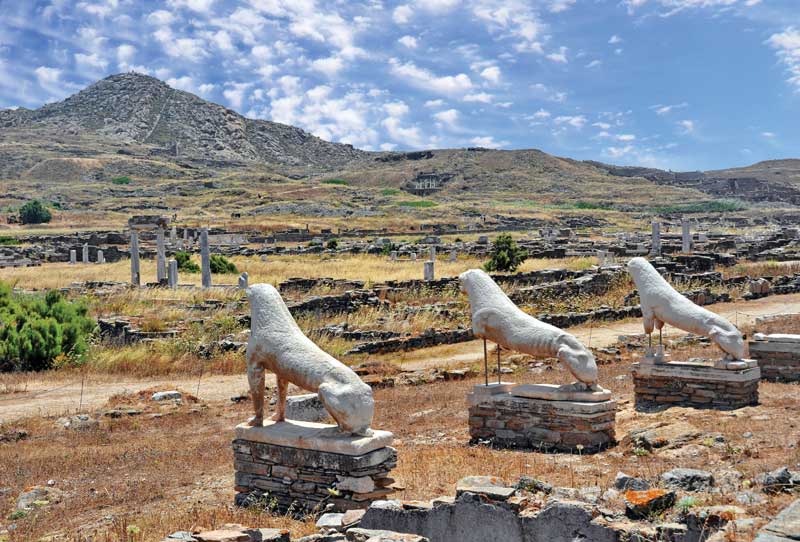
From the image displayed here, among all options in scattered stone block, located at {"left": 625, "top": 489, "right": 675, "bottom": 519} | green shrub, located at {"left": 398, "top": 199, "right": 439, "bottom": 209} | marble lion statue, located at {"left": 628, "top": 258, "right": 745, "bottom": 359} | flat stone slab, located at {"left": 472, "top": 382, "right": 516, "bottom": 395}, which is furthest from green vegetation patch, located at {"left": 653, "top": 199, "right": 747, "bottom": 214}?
scattered stone block, located at {"left": 625, "top": 489, "right": 675, "bottom": 519}

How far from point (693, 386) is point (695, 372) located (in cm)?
20

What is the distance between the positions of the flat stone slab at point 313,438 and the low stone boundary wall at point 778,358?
809 cm

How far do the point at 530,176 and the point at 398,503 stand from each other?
6112 inches

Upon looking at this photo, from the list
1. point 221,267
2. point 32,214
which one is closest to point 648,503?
point 221,267

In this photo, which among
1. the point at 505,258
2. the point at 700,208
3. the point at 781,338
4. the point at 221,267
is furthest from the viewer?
the point at 700,208

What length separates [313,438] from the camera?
24.2ft

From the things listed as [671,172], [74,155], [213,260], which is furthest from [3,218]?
[671,172]

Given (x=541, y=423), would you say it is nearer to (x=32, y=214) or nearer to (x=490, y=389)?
(x=490, y=389)

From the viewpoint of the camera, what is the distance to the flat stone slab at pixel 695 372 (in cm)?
1069

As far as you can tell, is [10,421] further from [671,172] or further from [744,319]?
[671,172]

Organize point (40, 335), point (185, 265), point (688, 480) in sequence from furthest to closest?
point (185, 265) → point (40, 335) → point (688, 480)

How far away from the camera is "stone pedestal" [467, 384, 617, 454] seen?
923cm

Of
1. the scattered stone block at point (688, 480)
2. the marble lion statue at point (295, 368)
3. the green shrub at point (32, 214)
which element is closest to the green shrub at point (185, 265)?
the marble lion statue at point (295, 368)

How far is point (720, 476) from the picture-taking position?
6.85 m
